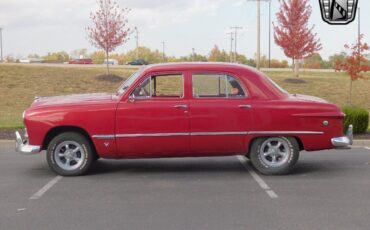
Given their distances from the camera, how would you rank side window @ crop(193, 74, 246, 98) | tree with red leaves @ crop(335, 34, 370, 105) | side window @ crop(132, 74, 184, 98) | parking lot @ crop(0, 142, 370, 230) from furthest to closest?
tree with red leaves @ crop(335, 34, 370, 105)
side window @ crop(193, 74, 246, 98)
side window @ crop(132, 74, 184, 98)
parking lot @ crop(0, 142, 370, 230)

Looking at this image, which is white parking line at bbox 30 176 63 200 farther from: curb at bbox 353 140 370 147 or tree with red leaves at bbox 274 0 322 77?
tree with red leaves at bbox 274 0 322 77

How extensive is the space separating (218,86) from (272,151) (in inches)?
51.0

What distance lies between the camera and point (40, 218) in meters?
5.89

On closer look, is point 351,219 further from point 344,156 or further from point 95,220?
point 344,156

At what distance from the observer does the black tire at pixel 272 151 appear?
8238 millimetres

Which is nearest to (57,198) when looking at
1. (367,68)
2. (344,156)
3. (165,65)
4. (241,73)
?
(165,65)

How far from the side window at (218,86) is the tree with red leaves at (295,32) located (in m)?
30.0

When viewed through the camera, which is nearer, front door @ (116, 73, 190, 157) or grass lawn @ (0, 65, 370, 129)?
front door @ (116, 73, 190, 157)

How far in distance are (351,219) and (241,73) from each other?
320 centimetres

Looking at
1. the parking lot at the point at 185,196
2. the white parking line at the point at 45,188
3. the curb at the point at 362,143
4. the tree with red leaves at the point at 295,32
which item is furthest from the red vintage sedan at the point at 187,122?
the tree with red leaves at the point at 295,32

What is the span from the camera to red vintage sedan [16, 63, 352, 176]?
26.3ft

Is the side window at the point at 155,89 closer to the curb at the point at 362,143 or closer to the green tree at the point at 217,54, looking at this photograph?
the curb at the point at 362,143

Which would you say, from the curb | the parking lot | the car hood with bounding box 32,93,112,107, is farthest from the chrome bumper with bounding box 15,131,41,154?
the curb

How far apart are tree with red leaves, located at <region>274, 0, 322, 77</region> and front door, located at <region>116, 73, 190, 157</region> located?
100ft
